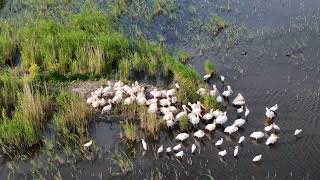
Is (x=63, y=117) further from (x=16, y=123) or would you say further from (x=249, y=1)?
(x=249, y=1)

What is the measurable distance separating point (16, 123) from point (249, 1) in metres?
13.8

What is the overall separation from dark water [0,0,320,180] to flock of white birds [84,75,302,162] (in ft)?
0.66

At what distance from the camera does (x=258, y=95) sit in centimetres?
1666

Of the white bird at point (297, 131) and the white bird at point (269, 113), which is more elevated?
the white bird at point (269, 113)

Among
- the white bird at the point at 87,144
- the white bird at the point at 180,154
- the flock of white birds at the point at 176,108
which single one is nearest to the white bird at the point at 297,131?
the flock of white birds at the point at 176,108

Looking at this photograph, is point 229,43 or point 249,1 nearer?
point 229,43

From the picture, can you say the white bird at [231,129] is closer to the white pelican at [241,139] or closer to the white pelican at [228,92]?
the white pelican at [241,139]

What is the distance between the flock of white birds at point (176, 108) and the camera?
14.4 m

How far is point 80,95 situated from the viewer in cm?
1689

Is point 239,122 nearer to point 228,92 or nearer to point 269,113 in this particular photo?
point 269,113

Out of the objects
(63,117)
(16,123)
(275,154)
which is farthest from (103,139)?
(275,154)

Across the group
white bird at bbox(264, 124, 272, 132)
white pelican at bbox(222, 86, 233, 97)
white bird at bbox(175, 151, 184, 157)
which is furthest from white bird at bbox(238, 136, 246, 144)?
white pelican at bbox(222, 86, 233, 97)

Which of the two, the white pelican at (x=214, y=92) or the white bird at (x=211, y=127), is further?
the white pelican at (x=214, y=92)

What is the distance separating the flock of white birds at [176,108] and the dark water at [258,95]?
20 centimetres
